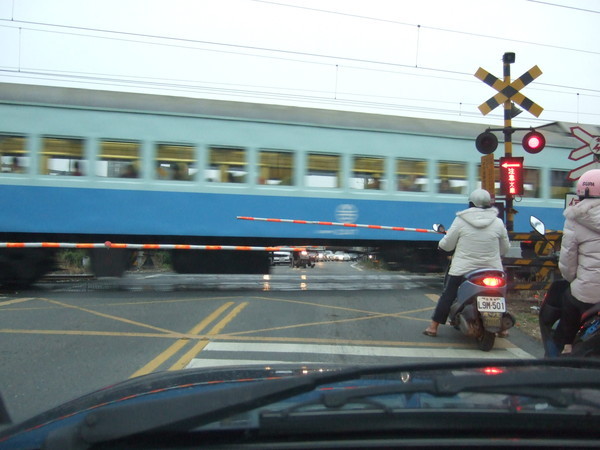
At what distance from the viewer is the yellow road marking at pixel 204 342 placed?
16.2 ft

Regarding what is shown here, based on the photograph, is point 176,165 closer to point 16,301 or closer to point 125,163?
point 125,163

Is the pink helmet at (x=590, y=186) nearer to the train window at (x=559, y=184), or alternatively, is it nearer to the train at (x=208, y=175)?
the train at (x=208, y=175)

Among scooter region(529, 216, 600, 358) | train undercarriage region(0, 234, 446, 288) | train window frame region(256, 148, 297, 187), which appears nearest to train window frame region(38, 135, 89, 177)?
train undercarriage region(0, 234, 446, 288)

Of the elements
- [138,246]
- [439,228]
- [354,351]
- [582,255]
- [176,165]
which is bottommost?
[354,351]

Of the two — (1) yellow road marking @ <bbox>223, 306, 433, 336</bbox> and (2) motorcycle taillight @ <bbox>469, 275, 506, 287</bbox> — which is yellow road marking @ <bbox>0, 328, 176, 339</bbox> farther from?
(2) motorcycle taillight @ <bbox>469, 275, 506, 287</bbox>

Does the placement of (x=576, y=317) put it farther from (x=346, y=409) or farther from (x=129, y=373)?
(x=129, y=373)

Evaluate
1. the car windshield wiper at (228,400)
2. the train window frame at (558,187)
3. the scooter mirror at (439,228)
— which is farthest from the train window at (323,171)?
the car windshield wiper at (228,400)

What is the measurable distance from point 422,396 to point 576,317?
8.89 ft

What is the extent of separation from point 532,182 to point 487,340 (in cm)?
760

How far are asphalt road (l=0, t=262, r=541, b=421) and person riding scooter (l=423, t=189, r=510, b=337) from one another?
2.61ft

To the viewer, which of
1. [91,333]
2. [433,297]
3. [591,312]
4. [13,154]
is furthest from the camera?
[13,154]

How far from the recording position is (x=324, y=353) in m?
5.40

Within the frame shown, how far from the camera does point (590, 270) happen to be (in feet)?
12.2

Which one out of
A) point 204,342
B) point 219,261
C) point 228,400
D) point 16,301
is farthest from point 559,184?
point 228,400
